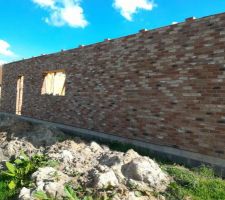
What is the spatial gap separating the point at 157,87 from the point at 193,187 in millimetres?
3716

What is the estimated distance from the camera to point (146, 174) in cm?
546

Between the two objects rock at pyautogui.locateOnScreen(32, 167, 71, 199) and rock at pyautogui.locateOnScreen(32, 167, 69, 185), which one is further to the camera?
rock at pyautogui.locateOnScreen(32, 167, 69, 185)

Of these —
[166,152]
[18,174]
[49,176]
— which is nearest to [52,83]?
[166,152]

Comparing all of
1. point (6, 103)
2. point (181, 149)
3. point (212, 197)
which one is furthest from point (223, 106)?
point (6, 103)

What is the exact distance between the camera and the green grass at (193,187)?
5.15 m

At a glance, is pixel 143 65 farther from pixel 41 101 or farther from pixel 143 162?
pixel 41 101

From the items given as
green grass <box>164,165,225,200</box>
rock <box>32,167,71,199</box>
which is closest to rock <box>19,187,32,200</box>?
rock <box>32,167,71,199</box>

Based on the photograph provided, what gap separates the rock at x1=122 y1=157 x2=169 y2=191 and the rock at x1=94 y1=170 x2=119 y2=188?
0.33m

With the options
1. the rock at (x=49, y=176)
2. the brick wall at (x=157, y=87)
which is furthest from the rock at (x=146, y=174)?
the brick wall at (x=157, y=87)

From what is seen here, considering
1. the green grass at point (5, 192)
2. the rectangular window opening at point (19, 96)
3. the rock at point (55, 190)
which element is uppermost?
the rectangular window opening at point (19, 96)

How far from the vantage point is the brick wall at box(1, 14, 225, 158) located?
285 inches

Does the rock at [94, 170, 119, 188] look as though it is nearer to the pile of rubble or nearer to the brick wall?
the pile of rubble

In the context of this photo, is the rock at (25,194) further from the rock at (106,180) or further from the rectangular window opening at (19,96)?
the rectangular window opening at (19,96)

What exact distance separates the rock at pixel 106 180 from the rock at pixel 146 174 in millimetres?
325
